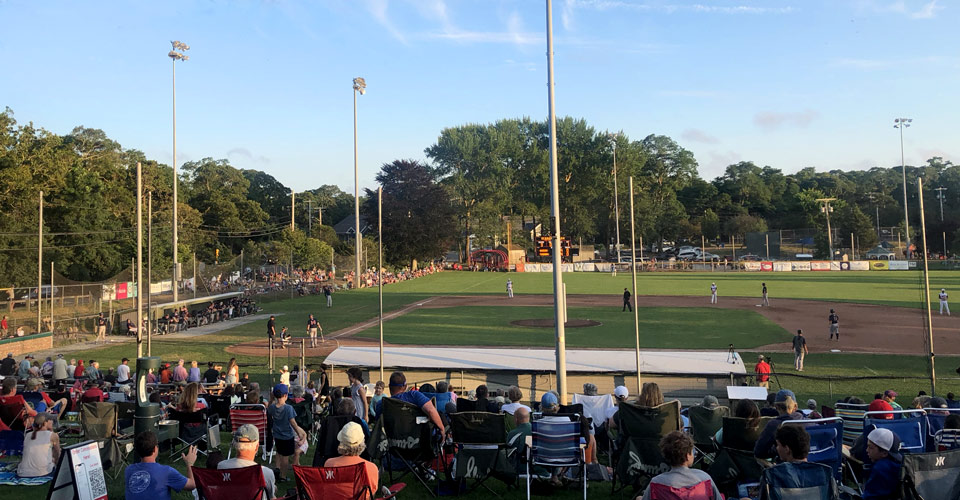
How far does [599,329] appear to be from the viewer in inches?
1347

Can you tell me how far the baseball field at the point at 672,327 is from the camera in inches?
912

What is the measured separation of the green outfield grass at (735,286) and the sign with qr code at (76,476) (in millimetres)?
45336

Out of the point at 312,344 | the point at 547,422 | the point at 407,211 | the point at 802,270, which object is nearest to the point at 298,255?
the point at 407,211

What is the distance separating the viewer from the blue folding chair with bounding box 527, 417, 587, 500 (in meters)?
8.19

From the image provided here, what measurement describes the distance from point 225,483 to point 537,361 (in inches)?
605

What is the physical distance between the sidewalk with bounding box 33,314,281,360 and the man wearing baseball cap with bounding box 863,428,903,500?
30.3 metres

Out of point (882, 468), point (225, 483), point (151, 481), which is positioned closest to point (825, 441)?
point (882, 468)

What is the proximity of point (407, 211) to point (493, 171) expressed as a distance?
2900cm

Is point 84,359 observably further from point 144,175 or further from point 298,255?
point 298,255

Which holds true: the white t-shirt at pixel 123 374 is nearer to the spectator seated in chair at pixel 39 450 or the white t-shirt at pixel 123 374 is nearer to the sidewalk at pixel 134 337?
the spectator seated in chair at pixel 39 450

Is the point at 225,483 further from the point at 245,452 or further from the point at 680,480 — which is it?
the point at 680,480

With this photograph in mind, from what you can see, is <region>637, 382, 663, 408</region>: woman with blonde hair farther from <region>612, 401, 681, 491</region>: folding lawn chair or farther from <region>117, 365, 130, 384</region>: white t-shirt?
<region>117, 365, 130, 384</region>: white t-shirt

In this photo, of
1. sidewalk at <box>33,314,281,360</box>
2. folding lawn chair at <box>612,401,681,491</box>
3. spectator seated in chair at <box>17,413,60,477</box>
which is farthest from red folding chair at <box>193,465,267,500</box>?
sidewalk at <box>33,314,281,360</box>

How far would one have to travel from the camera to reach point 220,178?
349 ft
